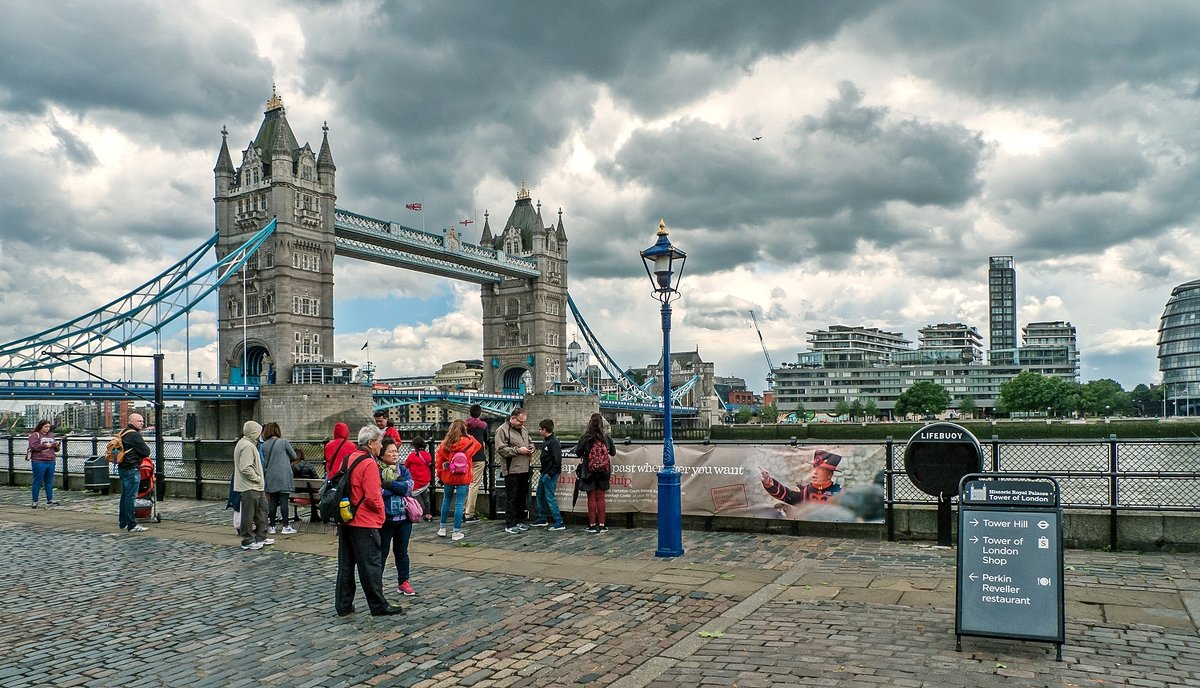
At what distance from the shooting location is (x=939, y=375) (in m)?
166

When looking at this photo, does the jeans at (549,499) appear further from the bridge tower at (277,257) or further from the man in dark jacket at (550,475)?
the bridge tower at (277,257)

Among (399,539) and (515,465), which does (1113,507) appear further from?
(399,539)

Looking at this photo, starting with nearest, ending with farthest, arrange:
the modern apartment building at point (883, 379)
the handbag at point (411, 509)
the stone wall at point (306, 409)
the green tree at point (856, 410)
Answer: the handbag at point (411, 509), the stone wall at point (306, 409), the green tree at point (856, 410), the modern apartment building at point (883, 379)

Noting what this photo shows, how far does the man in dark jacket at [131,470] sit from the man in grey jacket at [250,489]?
2.65 meters

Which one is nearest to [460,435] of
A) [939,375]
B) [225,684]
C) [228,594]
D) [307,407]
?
[228,594]

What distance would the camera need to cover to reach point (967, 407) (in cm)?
15762

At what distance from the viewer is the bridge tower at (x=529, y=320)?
121812 millimetres

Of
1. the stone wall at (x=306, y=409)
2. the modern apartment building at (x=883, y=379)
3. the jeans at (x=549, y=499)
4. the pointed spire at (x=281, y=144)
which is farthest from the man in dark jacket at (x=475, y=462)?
the modern apartment building at (x=883, y=379)

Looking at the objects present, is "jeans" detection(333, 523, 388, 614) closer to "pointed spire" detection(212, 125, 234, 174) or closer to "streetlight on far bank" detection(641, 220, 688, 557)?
"streetlight on far bank" detection(641, 220, 688, 557)

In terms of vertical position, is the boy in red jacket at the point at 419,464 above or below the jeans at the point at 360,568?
above

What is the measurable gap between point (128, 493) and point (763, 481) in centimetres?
1002

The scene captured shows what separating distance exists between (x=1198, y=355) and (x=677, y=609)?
170 meters

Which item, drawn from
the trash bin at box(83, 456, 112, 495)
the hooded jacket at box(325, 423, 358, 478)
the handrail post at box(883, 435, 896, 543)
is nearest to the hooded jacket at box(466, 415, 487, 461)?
the hooded jacket at box(325, 423, 358, 478)

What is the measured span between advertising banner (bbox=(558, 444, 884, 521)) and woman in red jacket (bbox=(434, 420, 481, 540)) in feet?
6.59
